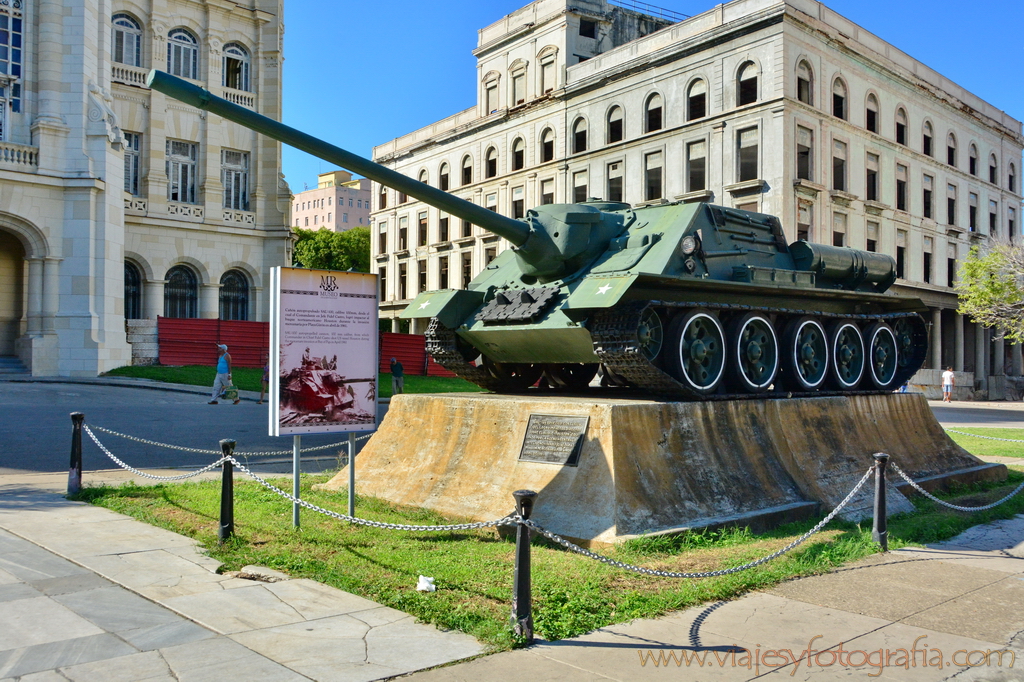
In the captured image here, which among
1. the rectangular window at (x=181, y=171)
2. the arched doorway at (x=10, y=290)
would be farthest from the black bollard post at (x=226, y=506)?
the rectangular window at (x=181, y=171)

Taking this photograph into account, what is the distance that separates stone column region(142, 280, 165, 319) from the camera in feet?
108

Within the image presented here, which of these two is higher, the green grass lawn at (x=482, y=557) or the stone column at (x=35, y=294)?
the stone column at (x=35, y=294)

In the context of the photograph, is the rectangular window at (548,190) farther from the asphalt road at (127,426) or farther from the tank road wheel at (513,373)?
the tank road wheel at (513,373)

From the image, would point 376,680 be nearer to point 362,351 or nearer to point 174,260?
point 362,351

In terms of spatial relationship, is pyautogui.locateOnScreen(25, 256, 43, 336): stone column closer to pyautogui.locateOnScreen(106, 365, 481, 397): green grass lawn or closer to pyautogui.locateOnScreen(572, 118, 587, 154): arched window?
pyautogui.locateOnScreen(106, 365, 481, 397): green grass lawn

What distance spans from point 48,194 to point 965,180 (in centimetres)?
4186

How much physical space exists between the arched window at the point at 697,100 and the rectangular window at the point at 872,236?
9070mm

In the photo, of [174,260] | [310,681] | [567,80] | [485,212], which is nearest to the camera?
[310,681]

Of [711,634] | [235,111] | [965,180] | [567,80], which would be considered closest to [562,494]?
[711,634]

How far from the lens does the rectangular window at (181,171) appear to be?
33.9 metres

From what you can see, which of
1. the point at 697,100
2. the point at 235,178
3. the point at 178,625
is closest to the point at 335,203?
the point at 235,178

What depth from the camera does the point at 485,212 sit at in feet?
32.6

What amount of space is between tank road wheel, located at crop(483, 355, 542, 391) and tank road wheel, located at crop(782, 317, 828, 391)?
3393mm

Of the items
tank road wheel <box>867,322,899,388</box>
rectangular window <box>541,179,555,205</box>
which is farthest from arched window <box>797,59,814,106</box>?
tank road wheel <box>867,322,899,388</box>
